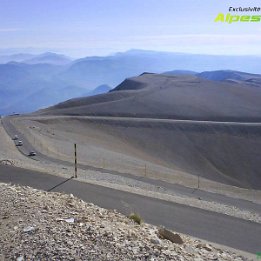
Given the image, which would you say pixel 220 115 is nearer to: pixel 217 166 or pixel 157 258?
pixel 217 166

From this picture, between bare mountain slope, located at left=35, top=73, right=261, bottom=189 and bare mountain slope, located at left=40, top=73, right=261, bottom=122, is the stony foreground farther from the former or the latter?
bare mountain slope, located at left=40, top=73, right=261, bottom=122

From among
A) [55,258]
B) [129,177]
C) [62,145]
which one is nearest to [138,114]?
[62,145]

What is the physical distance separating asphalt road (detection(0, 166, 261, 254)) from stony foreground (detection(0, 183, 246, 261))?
1981 mm

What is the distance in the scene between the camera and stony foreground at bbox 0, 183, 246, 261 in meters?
8.21

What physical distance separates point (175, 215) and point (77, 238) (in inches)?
237

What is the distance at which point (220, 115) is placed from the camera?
9338cm

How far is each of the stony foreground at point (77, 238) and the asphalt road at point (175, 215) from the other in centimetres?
198

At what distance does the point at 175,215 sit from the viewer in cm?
1420

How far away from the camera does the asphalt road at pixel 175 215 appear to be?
12352 mm

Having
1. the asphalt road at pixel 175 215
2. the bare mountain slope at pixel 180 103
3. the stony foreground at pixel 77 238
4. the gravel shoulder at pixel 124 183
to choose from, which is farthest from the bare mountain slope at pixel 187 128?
the stony foreground at pixel 77 238

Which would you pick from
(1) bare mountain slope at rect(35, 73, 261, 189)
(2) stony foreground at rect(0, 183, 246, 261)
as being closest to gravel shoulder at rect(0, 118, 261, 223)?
(2) stony foreground at rect(0, 183, 246, 261)

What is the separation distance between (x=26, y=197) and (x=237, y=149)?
60.7m

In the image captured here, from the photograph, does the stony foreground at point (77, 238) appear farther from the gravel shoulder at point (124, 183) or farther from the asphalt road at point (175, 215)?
the gravel shoulder at point (124, 183)

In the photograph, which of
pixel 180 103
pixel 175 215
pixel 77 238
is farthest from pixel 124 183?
pixel 180 103
